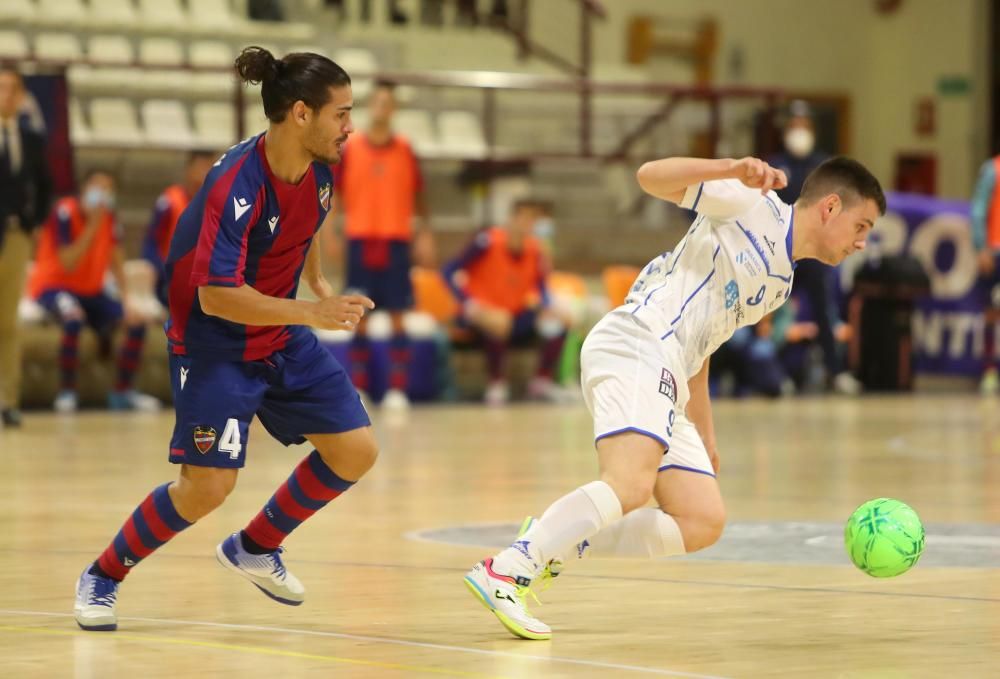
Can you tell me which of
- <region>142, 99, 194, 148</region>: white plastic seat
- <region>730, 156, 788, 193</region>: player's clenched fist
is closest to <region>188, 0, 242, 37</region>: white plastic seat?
<region>142, 99, 194, 148</region>: white plastic seat

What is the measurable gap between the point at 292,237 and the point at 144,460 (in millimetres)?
4953

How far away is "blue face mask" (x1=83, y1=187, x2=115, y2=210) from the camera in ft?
43.3

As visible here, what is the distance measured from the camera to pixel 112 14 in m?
18.0

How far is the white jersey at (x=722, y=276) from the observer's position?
4891 mm

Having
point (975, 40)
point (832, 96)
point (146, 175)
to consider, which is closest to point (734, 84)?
point (832, 96)

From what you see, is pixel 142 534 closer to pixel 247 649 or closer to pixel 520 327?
pixel 247 649

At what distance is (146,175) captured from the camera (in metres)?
15.0

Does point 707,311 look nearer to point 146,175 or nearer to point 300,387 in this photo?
point 300,387

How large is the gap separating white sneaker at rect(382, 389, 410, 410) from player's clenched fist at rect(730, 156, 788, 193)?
362 inches

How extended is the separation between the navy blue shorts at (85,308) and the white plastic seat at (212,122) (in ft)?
10.2

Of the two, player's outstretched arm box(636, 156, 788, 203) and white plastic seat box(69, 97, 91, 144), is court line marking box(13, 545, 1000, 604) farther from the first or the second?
white plastic seat box(69, 97, 91, 144)

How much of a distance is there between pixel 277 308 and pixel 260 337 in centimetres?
29

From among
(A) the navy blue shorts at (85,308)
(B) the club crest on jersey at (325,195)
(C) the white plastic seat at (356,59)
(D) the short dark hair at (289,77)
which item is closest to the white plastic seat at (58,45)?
(C) the white plastic seat at (356,59)

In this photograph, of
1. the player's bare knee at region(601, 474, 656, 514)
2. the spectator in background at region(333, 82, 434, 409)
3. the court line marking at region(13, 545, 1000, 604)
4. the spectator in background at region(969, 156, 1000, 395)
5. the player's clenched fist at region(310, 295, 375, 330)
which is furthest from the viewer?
the spectator in background at region(969, 156, 1000, 395)
